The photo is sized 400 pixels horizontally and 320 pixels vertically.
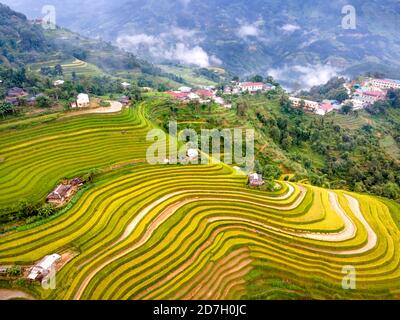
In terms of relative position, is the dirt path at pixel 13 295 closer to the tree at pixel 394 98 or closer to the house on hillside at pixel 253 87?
the house on hillside at pixel 253 87

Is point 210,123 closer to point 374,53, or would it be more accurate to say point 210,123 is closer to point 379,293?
point 379,293

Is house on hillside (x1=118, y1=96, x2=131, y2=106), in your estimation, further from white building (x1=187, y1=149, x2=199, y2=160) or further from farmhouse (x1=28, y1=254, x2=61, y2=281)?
farmhouse (x1=28, y1=254, x2=61, y2=281)

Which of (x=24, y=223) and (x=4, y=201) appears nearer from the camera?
(x=24, y=223)

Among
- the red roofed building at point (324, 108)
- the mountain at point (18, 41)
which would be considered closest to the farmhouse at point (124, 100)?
the red roofed building at point (324, 108)

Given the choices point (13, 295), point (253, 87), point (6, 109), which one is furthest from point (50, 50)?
point (13, 295)

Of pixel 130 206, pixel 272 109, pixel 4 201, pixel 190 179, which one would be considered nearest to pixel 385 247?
pixel 190 179
